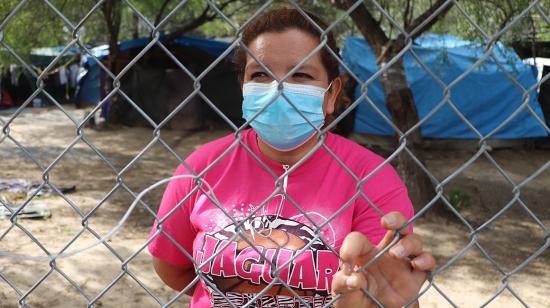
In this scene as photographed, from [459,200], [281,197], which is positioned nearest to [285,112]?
[281,197]

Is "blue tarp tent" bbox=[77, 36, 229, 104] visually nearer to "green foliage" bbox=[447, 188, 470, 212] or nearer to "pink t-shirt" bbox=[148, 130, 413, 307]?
"green foliage" bbox=[447, 188, 470, 212]

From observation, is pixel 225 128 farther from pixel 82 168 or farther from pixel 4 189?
pixel 4 189

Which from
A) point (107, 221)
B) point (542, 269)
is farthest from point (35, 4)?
point (542, 269)

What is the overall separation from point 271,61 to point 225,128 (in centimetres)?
1203

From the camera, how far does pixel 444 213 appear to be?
6434 millimetres

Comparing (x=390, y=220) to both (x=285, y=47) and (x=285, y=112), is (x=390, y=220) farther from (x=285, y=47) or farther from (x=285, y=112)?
(x=285, y=47)

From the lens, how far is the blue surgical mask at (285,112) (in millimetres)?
1483

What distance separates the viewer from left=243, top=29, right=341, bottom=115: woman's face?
4.97ft

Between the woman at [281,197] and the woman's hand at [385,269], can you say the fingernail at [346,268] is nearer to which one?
the woman's hand at [385,269]

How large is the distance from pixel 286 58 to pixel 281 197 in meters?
0.38

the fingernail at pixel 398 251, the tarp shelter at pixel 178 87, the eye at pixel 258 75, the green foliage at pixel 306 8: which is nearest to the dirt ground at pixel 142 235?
the fingernail at pixel 398 251

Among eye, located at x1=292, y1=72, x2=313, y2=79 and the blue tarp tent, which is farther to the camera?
the blue tarp tent

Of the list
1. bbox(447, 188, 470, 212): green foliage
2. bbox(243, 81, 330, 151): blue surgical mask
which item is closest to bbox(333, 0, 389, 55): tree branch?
bbox(447, 188, 470, 212): green foliage

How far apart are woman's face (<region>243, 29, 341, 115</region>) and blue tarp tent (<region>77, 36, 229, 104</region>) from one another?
1006cm
